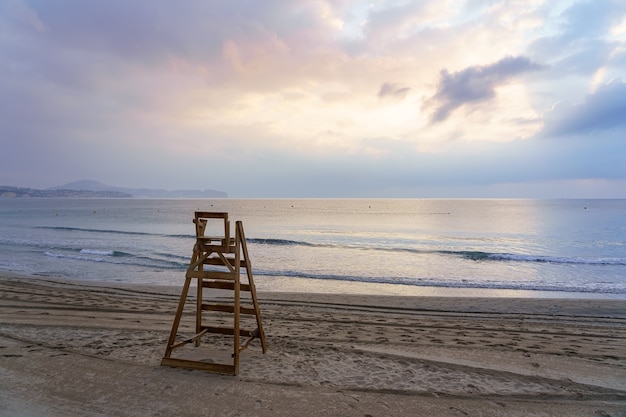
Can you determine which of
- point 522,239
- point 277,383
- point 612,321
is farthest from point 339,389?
point 522,239

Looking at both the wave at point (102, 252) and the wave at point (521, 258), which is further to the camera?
the wave at point (102, 252)

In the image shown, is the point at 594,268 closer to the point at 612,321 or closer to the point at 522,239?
the point at 612,321

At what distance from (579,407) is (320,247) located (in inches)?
950

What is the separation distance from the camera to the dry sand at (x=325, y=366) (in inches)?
168

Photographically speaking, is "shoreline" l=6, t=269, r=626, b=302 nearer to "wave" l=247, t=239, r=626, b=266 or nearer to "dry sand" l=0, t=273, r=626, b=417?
"dry sand" l=0, t=273, r=626, b=417

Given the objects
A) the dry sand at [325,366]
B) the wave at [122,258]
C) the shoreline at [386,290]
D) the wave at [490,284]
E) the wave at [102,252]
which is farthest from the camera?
the wave at [102,252]

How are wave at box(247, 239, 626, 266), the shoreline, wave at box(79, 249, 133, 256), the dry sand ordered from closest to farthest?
the dry sand → the shoreline → wave at box(247, 239, 626, 266) → wave at box(79, 249, 133, 256)

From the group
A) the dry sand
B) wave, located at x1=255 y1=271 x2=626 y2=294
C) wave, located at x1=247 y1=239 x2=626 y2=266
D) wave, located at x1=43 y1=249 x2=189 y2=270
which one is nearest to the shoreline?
wave, located at x1=255 y1=271 x2=626 y2=294

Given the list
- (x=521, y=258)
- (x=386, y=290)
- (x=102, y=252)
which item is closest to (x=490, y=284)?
(x=386, y=290)

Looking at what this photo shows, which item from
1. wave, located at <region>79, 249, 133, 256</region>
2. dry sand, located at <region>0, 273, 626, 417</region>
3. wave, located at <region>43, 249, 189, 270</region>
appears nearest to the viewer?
dry sand, located at <region>0, 273, 626, 417</region>

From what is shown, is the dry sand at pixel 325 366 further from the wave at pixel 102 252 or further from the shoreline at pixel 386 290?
the wave at pixel 102 252

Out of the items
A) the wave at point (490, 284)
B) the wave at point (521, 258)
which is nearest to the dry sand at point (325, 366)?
the wave at point (490, 284)

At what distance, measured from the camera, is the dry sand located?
4270 millimetres

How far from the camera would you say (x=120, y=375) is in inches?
195
